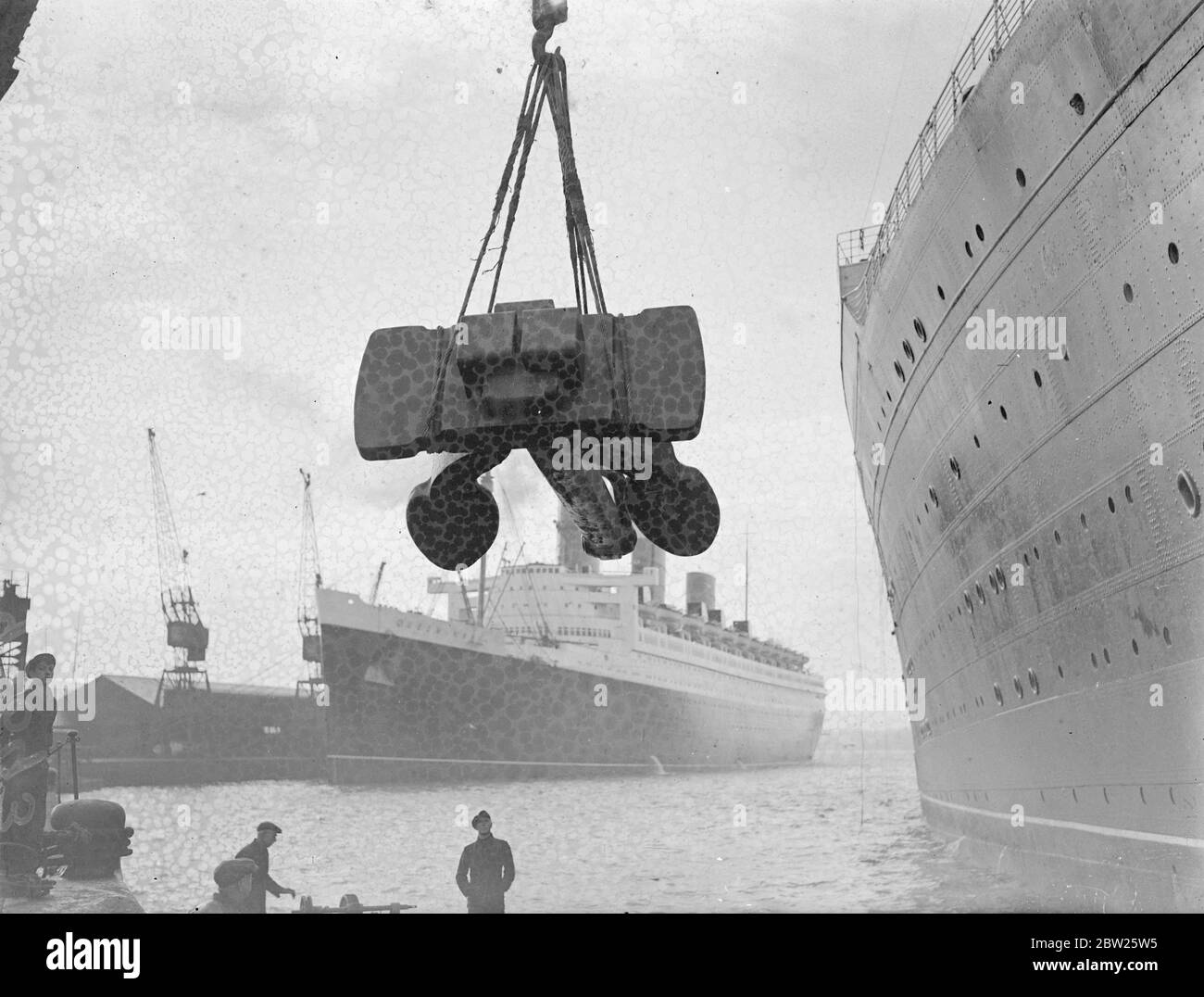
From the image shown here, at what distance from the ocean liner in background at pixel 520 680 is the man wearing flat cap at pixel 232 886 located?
53.4 ft

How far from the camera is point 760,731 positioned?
114 feet

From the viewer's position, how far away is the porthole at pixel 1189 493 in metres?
4.75

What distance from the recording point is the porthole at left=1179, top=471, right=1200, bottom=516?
4754 mm

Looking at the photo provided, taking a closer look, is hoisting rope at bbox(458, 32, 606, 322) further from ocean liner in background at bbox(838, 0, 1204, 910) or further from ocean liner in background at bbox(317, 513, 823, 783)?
ocean liner in background at bbox(317, 513, 823, 783)

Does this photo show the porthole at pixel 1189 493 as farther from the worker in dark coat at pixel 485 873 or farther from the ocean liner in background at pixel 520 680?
the ocean liner in background at pixel 520 680

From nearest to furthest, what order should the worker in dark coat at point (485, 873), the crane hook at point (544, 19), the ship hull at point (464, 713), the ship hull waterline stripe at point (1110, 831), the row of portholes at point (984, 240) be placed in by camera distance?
1. the crane hook at point (544, 19)
2. the worker in dark coat at point (485, 873)
3. the ship hull waterline stripe at point (1110, 831)
4. the row of portholes at point (984, 240)
5. the ship hull at point (464, 713)

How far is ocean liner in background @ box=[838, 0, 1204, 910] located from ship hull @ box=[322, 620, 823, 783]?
53.3 feet

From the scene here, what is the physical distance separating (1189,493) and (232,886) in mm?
4276

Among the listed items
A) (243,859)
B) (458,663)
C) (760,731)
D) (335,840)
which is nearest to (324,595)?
(458,663)

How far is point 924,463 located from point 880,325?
1274mm

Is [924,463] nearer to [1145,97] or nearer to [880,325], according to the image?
[880,325]

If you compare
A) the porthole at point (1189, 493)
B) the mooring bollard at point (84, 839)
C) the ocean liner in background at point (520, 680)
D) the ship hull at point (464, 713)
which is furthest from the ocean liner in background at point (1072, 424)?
the ship hull at point (464, 713)

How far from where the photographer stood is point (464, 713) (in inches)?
929

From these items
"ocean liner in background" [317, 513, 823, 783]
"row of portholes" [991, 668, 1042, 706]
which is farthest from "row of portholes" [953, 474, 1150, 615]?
"ocean liner in background" [317, 513, 823, 783]
